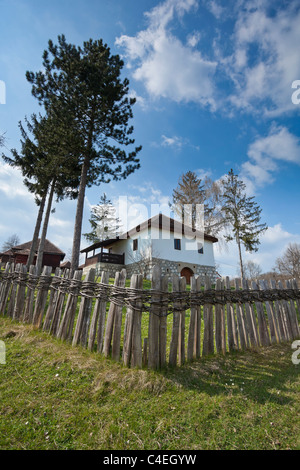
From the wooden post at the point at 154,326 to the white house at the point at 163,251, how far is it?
14.6 m

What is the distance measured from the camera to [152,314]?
10.2ft

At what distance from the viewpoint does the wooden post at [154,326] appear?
301cm

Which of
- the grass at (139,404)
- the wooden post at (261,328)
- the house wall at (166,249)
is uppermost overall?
the house wall at (166,249)

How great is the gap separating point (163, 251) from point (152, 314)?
15884mm

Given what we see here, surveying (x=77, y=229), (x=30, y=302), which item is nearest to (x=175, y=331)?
(x=30, y=302)

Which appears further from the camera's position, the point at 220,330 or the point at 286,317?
the point at 286,317

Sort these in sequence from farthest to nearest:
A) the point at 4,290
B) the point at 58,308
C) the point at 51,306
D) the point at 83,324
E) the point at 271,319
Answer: the point at 4,290 < the point at 271,319 < the point at 51,306 < the point at 58,308 < the point at 83,324

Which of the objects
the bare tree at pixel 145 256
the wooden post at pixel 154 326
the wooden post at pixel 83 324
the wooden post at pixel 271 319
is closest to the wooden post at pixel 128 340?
the wooden post at pixel 154 326

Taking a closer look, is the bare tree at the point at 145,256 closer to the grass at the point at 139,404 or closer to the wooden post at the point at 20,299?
the wooden post at the point at 20,299

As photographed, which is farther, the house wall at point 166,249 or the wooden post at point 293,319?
the house wall at point 166,249

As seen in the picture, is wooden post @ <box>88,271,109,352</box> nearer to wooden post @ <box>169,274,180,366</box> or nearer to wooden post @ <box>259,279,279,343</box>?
wooden post @ <box>169,274,180,366</box>

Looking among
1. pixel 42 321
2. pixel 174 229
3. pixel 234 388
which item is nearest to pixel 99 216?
pixel 174 229

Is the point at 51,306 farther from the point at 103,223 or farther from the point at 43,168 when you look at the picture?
the point at 103,223
